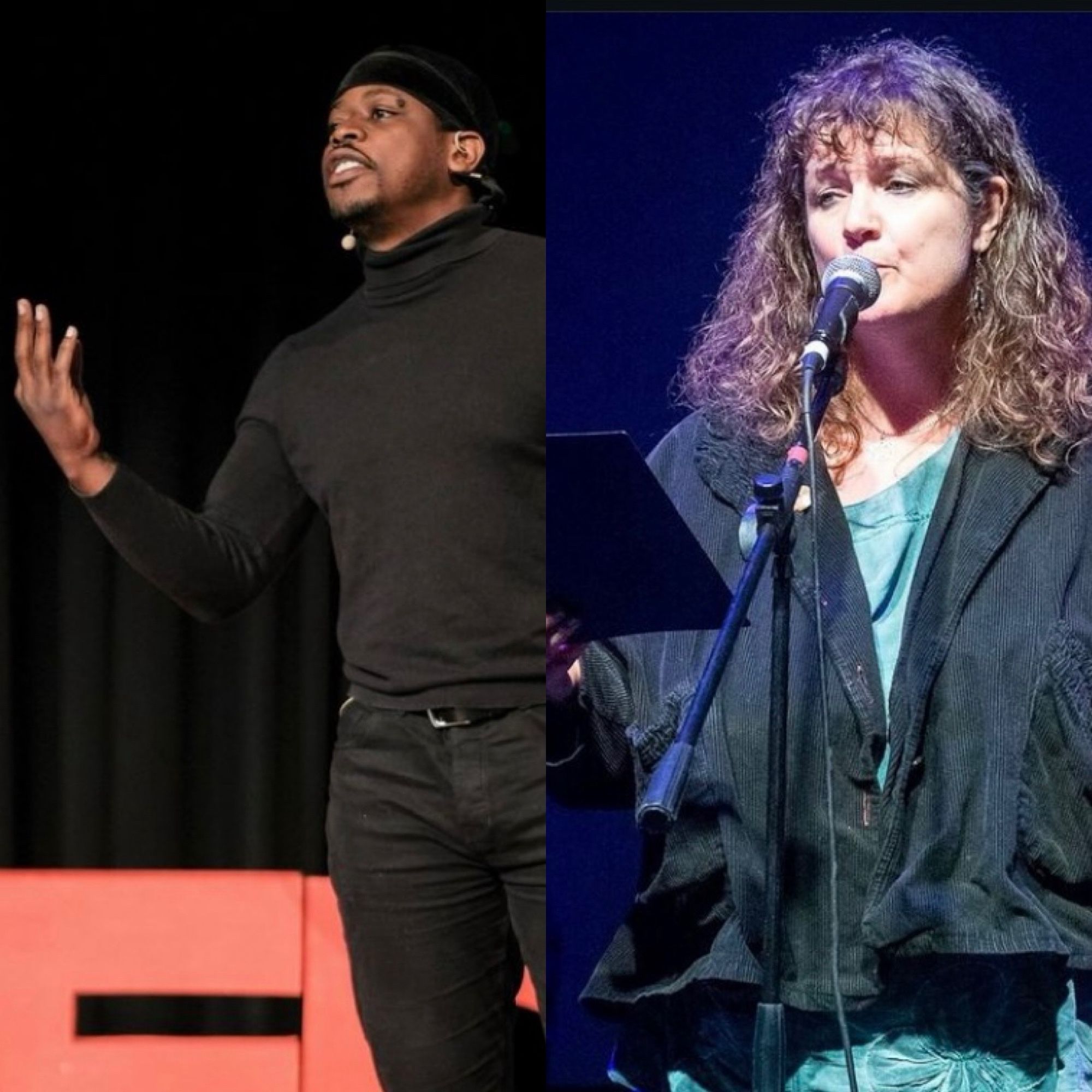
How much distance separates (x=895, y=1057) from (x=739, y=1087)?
0.22 m

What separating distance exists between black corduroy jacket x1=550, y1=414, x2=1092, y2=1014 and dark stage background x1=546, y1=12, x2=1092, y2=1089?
72 mm

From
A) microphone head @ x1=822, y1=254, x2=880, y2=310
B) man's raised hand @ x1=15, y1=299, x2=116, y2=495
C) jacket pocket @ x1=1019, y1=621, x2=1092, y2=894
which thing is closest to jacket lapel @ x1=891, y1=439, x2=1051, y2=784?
jacket pocket @ x1=1019, y1=621, x2=1092, y2=894

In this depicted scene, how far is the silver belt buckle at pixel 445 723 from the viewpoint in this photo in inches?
99.2

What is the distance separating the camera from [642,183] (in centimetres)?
261

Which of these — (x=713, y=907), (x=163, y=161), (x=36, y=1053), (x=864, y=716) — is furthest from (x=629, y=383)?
(x=36, y=1053)

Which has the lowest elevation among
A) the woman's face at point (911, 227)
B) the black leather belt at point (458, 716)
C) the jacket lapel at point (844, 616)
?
the black leather belt at point (458, 716)

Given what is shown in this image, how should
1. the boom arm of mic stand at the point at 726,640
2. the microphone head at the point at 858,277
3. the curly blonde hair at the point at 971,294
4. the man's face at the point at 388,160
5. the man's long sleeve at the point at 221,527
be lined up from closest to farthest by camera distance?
the boom arm of mic stand at the point at 726,640 < the microphone head at the point at 858,277 < the curly blonde hair at the point at 971,294 < the man's long sleeve at the point at 221,527 < the man's face at the point at 388,160

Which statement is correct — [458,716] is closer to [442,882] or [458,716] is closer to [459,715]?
[459,715]

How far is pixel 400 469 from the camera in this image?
259cm

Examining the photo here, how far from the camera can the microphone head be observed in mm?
2369

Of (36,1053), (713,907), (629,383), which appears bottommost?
(36,1053)

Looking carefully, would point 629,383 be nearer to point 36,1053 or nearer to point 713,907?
point 713,907

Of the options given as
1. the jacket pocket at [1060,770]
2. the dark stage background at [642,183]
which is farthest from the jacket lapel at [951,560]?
the dark stage background at [642,183]

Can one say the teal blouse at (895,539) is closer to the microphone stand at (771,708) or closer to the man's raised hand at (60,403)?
the microphone stand at (771,708)
